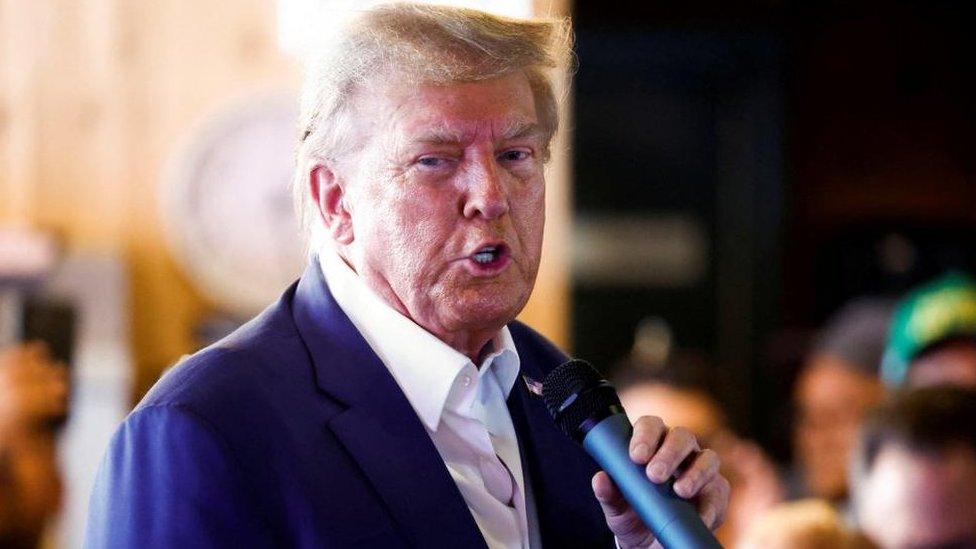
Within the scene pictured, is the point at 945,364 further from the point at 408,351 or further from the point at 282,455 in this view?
the point at 282,455

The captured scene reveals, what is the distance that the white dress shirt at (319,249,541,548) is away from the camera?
1.41 m

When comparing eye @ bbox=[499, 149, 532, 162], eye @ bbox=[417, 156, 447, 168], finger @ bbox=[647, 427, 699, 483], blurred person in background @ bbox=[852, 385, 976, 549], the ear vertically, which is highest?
eye @ bbox=[499, 149, 532, 162]

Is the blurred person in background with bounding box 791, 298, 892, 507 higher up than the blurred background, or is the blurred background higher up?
the blurred background

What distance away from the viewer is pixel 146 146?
12.9 feet

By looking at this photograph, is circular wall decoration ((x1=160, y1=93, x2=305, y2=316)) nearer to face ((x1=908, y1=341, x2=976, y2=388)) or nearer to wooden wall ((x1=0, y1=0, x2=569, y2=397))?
wooden wall ((x1=0, y1=0, x2=569, y2=397))

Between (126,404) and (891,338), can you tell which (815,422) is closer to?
(891,338)

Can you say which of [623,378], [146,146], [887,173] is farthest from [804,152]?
[146,146]

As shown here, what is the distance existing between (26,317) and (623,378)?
1529 mm

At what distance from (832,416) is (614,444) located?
8.47 feet

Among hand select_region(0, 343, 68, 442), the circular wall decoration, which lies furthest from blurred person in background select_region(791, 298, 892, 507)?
hand select_region(0, 343, 68, 442)

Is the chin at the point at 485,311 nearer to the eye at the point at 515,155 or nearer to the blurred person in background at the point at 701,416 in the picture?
the eye at the point at 515,155

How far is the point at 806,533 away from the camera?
234cm

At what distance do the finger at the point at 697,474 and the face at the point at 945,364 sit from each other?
2.23 m

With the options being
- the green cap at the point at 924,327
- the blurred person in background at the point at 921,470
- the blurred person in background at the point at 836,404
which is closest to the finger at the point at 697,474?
the blurred person in background at the point at 921,470
